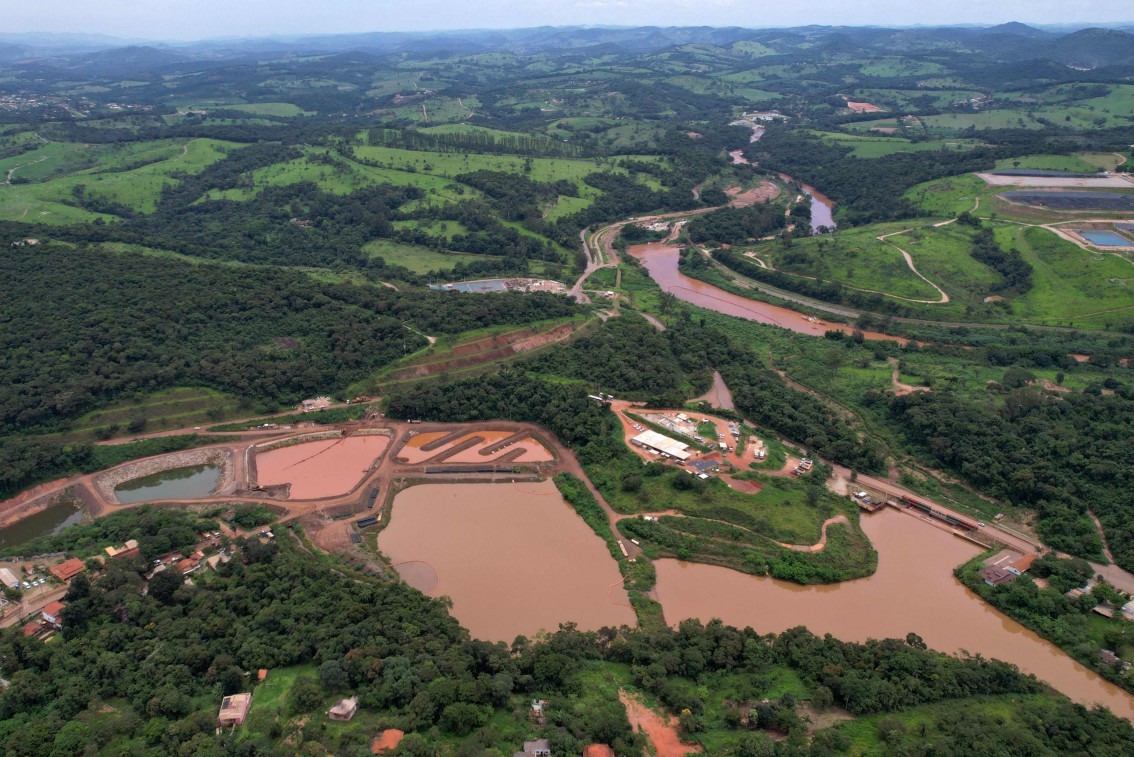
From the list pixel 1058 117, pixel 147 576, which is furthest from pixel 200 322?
pixel 1058 117

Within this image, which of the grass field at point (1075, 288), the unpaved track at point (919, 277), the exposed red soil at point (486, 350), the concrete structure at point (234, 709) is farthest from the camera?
the unpaved track at point (919, 277)

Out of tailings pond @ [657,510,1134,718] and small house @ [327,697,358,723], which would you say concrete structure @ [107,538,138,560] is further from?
tailings pond @ [657,510,1134,718]

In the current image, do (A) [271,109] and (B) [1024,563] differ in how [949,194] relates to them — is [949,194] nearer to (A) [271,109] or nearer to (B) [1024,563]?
(B) [1024,563]

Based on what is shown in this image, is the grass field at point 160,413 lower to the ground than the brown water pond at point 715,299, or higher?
higher

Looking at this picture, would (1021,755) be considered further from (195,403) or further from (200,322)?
(200,322)

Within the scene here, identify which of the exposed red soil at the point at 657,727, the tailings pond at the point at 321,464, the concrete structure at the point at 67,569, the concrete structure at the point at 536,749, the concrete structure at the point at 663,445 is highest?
the concrete structure at the point at 536,749

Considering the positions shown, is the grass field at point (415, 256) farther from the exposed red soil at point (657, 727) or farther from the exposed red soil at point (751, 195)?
the exposed red soil at point (657, 727)

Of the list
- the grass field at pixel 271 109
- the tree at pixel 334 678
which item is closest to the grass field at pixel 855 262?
the tree at pixel 334 678
